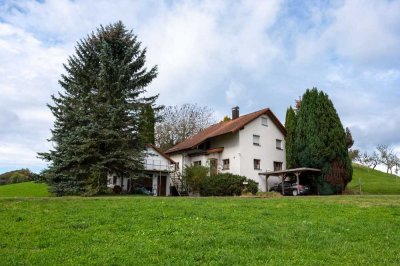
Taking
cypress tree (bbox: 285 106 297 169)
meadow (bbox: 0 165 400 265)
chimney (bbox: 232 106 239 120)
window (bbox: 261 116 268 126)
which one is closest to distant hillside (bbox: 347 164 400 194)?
cypress tree (bbox: 285 106 297 169)

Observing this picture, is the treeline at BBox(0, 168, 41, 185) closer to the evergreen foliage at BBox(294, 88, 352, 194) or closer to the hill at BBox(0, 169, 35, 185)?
the hill at BBox(0, 169, 35, 185)

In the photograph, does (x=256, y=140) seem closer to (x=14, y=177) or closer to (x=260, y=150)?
(x=260, y=150)

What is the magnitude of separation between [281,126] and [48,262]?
35448 mm

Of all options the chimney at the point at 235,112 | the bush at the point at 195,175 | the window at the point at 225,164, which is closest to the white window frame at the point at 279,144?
the window at the point at 225,164

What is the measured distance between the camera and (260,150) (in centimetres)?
3878

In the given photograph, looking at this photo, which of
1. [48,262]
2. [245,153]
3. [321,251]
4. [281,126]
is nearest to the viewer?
[48,262]

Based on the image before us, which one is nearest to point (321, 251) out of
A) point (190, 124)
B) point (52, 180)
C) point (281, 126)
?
point (52, 180)

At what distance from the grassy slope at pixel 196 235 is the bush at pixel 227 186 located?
18402 millimetres

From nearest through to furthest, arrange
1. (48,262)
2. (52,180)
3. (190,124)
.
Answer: (48,262)
(52,180)
(190,124)

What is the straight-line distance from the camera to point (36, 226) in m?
10.6

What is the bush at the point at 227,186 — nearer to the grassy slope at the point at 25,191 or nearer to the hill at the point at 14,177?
the grassy slope at the point at 25,191

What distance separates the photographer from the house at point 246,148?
37250mm

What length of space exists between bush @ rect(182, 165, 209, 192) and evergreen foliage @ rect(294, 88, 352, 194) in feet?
28.4

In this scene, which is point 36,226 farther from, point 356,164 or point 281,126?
point 356,164
